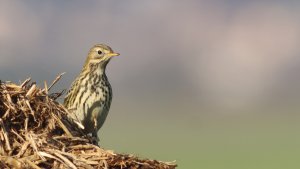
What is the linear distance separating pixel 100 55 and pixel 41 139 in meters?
5.81

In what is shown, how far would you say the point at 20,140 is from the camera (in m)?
9.39

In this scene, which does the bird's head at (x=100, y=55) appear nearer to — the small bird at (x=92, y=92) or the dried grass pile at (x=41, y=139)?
the small bird at (x=92, y=92)

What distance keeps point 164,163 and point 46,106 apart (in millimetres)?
1898

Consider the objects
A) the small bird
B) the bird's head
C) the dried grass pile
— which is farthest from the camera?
the bird's head

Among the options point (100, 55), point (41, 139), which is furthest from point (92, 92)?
point (41, 139)

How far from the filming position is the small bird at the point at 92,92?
45.2 feet

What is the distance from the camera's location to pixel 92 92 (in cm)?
1412

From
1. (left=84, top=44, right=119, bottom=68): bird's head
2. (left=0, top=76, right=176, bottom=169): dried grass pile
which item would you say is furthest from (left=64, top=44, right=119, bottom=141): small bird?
(left=0, top=76, right=176, bottom=169): dried grass pile

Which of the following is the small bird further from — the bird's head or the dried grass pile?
the dried grass pile

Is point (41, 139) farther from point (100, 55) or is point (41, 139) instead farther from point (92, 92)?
point (100, 55)

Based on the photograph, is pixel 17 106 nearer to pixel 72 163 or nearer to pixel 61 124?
pixel 61 124

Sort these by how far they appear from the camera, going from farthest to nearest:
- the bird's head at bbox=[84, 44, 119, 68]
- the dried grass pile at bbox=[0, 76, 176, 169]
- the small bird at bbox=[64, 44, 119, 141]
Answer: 1. the bird's head at bbox=[84, 44, 119, 68]
2. the small bird at bbox=[64, 44, 119, 141]
3. the dried grass pile at bbox=[0, 76, 176, 169]

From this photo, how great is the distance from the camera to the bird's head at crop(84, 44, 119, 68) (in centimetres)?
1495

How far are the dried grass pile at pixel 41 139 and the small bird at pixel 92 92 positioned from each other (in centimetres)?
291
